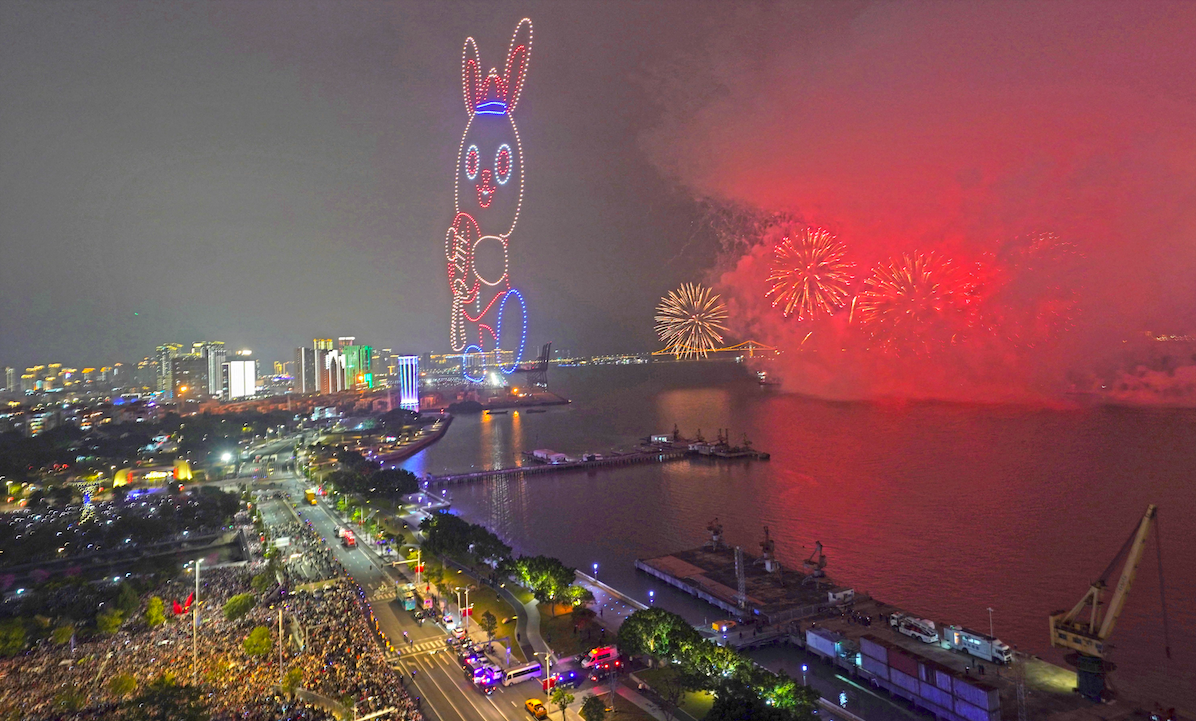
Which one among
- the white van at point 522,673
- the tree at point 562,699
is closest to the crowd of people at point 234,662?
the white van at point 522,673

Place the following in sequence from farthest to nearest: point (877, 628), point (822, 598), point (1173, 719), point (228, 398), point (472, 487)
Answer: point (228, 398) → point (472, 487) → point (822, 598) → point (877, 628) → point (1173, 719)

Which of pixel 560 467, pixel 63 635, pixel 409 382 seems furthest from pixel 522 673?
pixel 409 382

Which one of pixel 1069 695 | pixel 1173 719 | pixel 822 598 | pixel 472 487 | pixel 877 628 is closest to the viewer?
pixel 1173 719

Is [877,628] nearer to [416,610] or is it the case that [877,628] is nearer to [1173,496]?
[416,610]

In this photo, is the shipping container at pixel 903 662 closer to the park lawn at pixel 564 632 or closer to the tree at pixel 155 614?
the park lawn at pixel 564 632

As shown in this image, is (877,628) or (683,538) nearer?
(877,628)

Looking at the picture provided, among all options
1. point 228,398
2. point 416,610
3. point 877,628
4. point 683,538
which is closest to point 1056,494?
point 683,538
